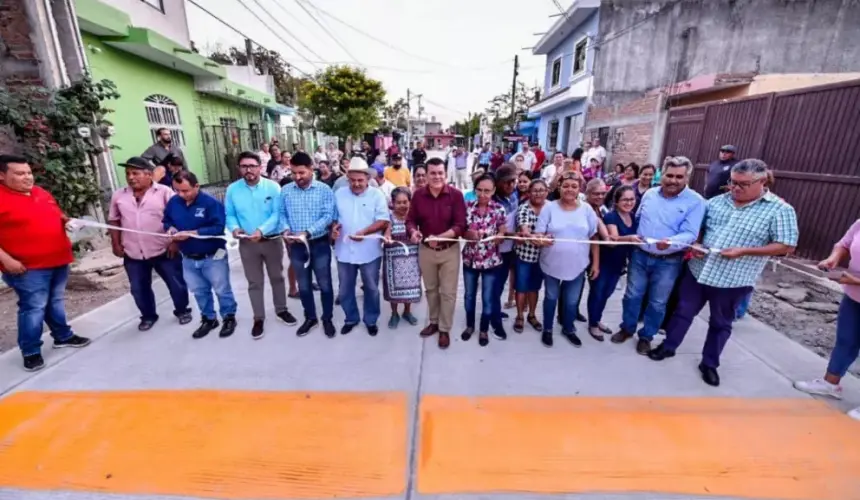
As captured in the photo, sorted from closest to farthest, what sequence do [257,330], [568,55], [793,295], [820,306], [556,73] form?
[257,330] → [820,306] → [793,295] → [568,55] → [556,73]

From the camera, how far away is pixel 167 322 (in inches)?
161

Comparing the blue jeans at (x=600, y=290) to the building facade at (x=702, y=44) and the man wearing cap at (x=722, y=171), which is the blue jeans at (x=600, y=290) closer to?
the man wearing cap at (x=722, y=171)

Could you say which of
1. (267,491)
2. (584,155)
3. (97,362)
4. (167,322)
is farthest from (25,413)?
(584,155)

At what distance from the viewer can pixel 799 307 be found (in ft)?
14.9

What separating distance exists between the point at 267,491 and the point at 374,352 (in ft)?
4.97

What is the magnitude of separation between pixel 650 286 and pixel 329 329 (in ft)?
9.85

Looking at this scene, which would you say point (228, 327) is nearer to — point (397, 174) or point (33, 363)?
point (33, 363)

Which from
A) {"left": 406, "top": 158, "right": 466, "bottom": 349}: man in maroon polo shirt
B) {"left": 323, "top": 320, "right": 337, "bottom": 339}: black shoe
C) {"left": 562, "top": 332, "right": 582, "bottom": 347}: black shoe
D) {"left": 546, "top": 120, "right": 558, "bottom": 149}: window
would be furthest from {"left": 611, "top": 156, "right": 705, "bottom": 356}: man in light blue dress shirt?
{"left": 546, "top": 120, "right": 558, "bottom": 149}: window

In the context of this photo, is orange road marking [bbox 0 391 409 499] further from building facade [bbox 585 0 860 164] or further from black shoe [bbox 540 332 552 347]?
building facade [bbox 585 0 860 164]

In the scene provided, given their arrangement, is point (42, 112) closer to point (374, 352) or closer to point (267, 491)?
point (374, 352)

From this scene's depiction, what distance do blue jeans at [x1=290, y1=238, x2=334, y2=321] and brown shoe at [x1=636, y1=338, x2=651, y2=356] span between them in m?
2.91

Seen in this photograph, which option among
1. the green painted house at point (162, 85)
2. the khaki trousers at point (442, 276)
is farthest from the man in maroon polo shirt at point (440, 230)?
the green painted house at point (162, 85)

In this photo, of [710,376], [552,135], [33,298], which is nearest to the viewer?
[710,376]

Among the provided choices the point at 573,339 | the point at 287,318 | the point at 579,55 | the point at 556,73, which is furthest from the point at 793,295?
the point at 556,73
